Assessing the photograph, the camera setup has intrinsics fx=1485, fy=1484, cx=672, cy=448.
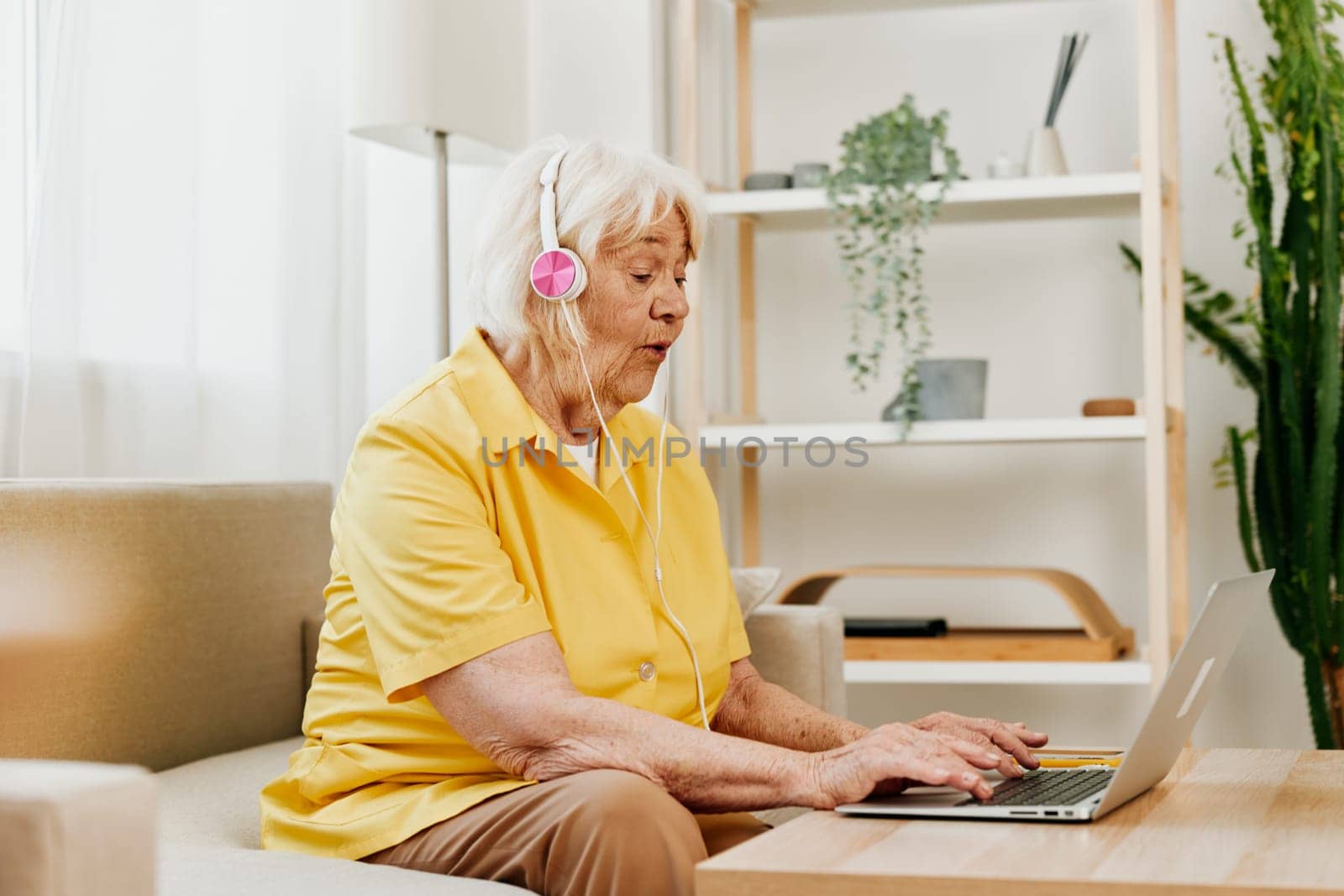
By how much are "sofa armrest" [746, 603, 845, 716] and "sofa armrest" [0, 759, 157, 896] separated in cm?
114

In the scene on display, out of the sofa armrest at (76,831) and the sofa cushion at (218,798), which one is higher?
the sofa armrest at (76,831)

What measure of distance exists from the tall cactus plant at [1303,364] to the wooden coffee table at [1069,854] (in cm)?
163

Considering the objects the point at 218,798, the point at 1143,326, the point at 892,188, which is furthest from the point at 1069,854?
the point at 1143,326

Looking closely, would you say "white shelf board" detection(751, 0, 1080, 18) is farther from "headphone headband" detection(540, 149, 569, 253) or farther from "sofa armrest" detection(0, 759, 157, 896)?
"sofa armrest" detection(0, 759, 157, 896)

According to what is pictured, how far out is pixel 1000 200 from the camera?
2.66 m

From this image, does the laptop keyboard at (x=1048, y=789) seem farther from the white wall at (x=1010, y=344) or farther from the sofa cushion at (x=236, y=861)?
the white wall at (x=1010, y=344)

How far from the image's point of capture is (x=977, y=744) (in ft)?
4.04

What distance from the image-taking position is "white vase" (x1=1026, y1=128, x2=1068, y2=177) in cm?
268

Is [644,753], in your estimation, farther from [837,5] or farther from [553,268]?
[837,5]

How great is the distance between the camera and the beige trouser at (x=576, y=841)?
112cm

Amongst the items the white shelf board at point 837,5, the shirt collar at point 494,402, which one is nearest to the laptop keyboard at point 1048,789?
the shirt collar at point 494,402

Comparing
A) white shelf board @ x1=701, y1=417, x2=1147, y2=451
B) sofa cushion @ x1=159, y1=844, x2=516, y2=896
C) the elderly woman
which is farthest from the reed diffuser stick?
sofa cushion @ x1=159, y1=844, x2=516, y2=896

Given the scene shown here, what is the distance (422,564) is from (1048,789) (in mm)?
544

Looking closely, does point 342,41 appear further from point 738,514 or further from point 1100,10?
point 1100,10
